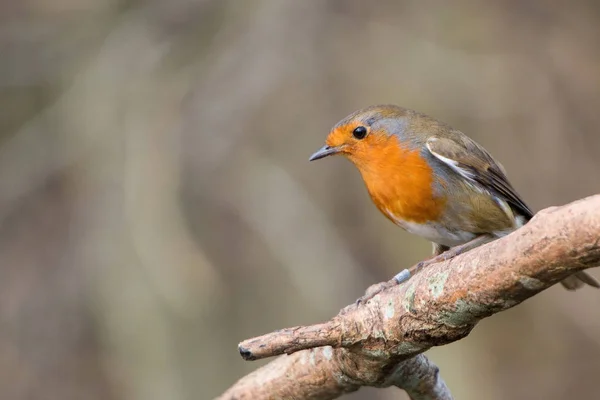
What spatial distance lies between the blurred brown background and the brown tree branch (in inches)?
86.8

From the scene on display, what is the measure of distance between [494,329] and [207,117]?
262cm

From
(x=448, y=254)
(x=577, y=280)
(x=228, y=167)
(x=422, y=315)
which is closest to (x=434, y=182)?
(x=448, y=254)

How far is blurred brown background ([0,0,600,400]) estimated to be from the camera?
17.1 ft

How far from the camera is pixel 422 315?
90.8 inches

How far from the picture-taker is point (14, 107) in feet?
18.7

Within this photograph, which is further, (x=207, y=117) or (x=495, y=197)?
(x=207, y=117)

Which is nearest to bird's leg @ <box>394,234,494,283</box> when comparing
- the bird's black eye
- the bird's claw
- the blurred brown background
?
the bird's claw

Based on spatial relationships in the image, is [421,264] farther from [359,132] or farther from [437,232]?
[359,132]

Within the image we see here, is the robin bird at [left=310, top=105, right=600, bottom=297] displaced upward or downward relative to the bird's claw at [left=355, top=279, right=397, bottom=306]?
Answer: upward

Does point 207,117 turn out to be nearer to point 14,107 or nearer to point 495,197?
point 14,107

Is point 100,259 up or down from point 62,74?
down

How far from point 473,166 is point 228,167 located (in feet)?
7.90

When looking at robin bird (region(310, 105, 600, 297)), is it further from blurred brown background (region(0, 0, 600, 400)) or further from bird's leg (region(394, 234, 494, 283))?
blurred brown background (region(0, 0, 600, 400))

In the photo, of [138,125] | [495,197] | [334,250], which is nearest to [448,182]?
[495,197]
